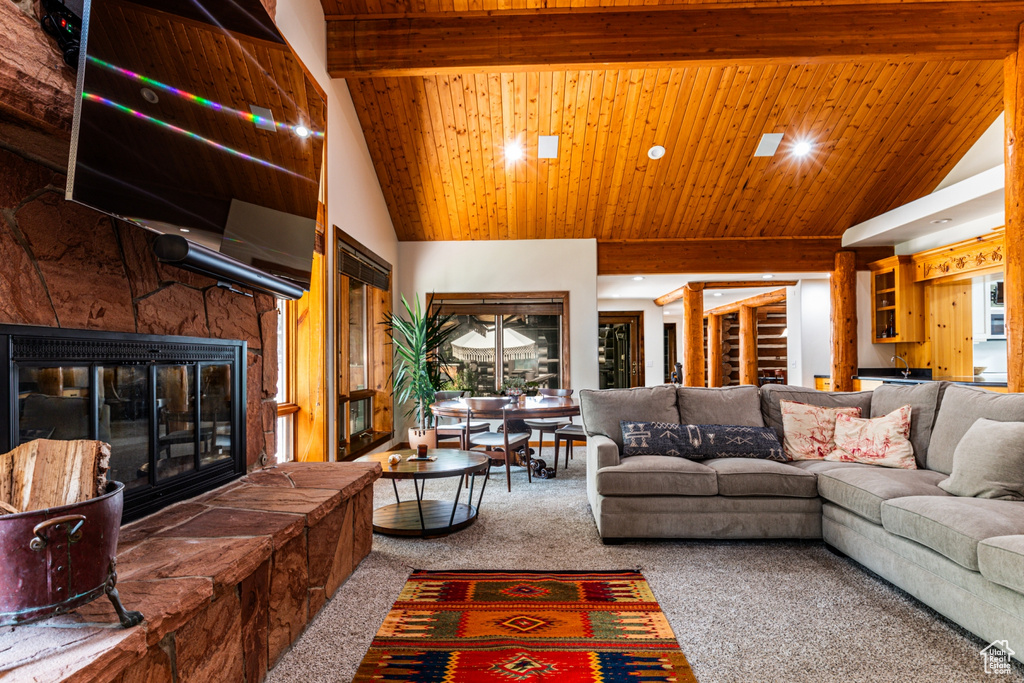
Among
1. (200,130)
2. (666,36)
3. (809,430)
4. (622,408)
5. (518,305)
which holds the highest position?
(666,36)

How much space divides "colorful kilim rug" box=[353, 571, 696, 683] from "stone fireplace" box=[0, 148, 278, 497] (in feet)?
3.72

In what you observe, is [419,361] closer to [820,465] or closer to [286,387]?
[286,387]

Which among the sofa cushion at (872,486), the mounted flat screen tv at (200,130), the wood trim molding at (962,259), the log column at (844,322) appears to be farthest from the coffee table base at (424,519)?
the wood trim molding at (962,259)

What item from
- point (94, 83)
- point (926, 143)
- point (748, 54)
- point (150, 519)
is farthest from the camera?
point (926, 143)

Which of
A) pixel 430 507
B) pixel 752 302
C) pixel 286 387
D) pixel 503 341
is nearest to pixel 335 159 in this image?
pixel 286 387

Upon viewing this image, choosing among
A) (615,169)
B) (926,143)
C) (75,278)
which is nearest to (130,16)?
(75,278)

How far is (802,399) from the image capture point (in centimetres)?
377

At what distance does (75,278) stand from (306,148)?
5.61 ft

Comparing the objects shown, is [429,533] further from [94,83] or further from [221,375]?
[94,83]

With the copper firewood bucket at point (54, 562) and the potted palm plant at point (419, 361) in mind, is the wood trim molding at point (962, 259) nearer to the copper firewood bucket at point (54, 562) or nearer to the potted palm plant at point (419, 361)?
the potted palm plant at point (419, 361)

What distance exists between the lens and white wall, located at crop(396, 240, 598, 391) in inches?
271

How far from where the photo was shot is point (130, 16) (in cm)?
177

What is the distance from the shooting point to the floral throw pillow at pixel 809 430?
3.48m

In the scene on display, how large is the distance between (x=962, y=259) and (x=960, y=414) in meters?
3.73
